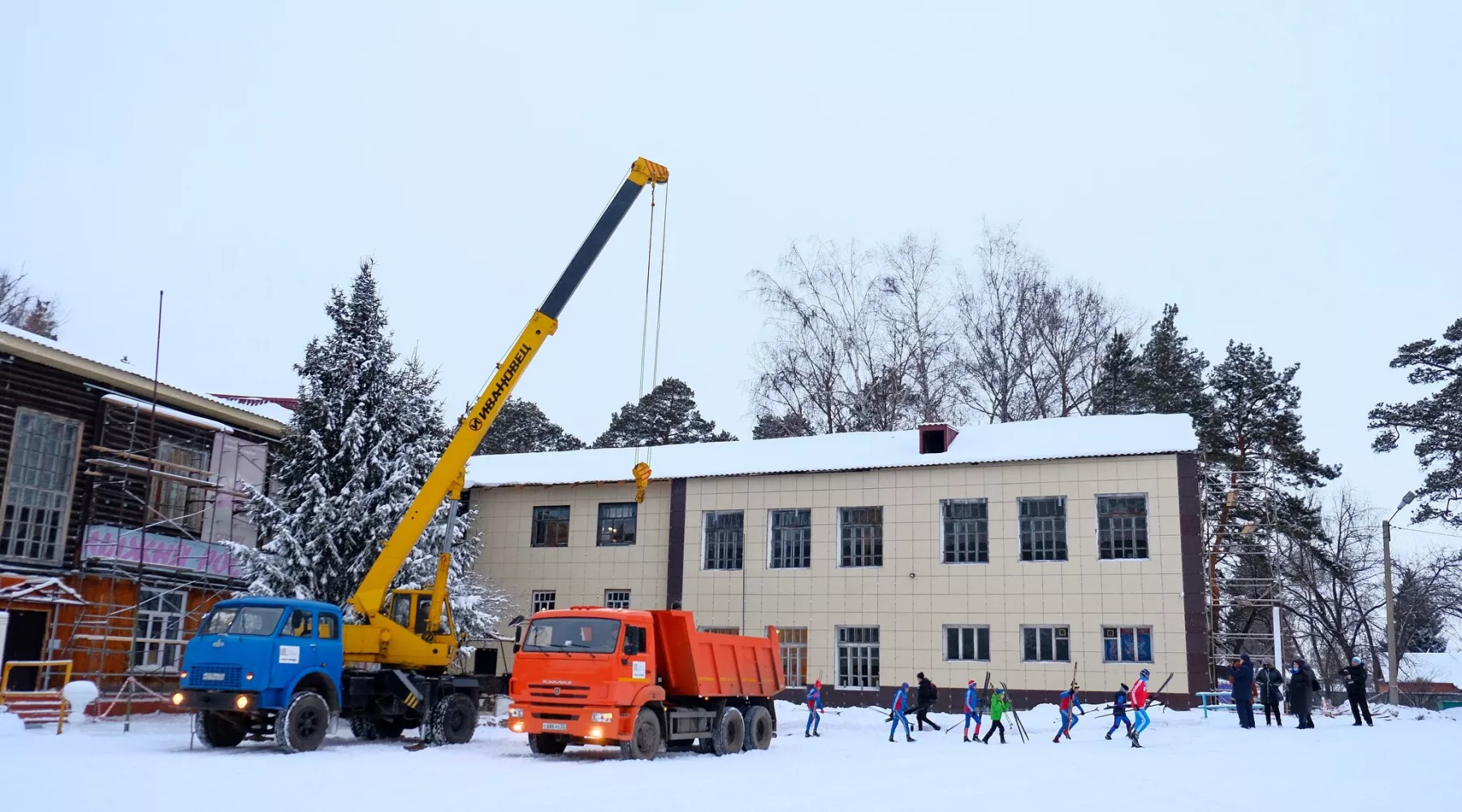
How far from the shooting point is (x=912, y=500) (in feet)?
108

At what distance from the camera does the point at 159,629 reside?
1085 inches

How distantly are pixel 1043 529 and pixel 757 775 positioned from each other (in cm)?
1712

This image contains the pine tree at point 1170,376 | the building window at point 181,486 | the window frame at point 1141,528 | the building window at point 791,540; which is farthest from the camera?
the pine tree at point 1170,376

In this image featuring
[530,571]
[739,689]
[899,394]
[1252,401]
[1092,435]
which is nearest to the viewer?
[739,689]

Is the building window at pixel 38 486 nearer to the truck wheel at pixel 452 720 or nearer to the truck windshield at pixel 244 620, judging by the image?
the truck windshield at pixel 244 620

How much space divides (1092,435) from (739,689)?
586 inches

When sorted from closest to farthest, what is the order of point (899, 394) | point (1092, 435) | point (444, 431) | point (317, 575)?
point (317, 575) → point (444, 431) → point (1092, 435) → point (899, 394)

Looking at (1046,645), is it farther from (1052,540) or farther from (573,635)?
(573,635)

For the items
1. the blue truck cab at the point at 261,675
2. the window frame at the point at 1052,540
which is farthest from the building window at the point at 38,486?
the window frame at the point at 1052,540

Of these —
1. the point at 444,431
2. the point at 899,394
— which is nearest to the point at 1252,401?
the point at 899,394

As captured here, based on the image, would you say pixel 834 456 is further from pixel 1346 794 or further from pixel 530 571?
pixel 1346 794

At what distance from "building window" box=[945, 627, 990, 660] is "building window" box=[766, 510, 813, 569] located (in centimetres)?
462

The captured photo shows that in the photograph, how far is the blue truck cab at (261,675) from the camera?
18.1 metres

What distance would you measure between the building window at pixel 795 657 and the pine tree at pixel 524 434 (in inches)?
1317
